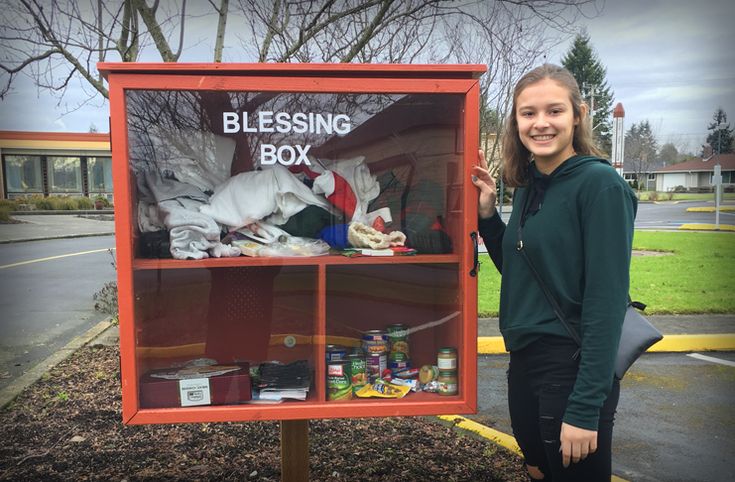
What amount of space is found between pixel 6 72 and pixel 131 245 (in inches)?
101

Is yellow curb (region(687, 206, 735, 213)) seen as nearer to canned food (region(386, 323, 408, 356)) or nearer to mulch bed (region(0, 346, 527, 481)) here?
mulch bed (region(0, 346, 527, 481))

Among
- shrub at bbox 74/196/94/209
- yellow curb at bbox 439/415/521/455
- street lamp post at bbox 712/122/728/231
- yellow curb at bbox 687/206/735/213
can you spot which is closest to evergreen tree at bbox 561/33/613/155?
street lamp post at bbox 712/122/728/231

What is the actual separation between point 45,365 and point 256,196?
3384 millimetres

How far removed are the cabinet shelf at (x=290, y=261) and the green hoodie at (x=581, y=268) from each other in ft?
1.38

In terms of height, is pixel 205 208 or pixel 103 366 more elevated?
pixel 205 208

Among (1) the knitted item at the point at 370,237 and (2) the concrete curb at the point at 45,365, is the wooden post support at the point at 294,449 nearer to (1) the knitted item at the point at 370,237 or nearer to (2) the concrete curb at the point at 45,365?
(1) the knitted item at the point at 370,237

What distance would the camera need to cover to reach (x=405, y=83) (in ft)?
6.28

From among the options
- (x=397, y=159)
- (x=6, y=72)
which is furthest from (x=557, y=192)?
(x=6, y=72)

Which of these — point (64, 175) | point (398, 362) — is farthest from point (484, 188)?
point (64, 175)

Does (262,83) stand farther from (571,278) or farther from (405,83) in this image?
(571,278)

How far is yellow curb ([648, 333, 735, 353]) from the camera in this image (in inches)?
200

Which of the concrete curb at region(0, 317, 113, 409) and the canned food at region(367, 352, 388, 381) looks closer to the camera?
the canned food at region(367, 352, 388, 381)

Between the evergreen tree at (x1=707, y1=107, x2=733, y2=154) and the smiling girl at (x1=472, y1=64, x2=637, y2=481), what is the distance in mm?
2568

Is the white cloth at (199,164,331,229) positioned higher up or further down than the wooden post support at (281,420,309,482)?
higher up
